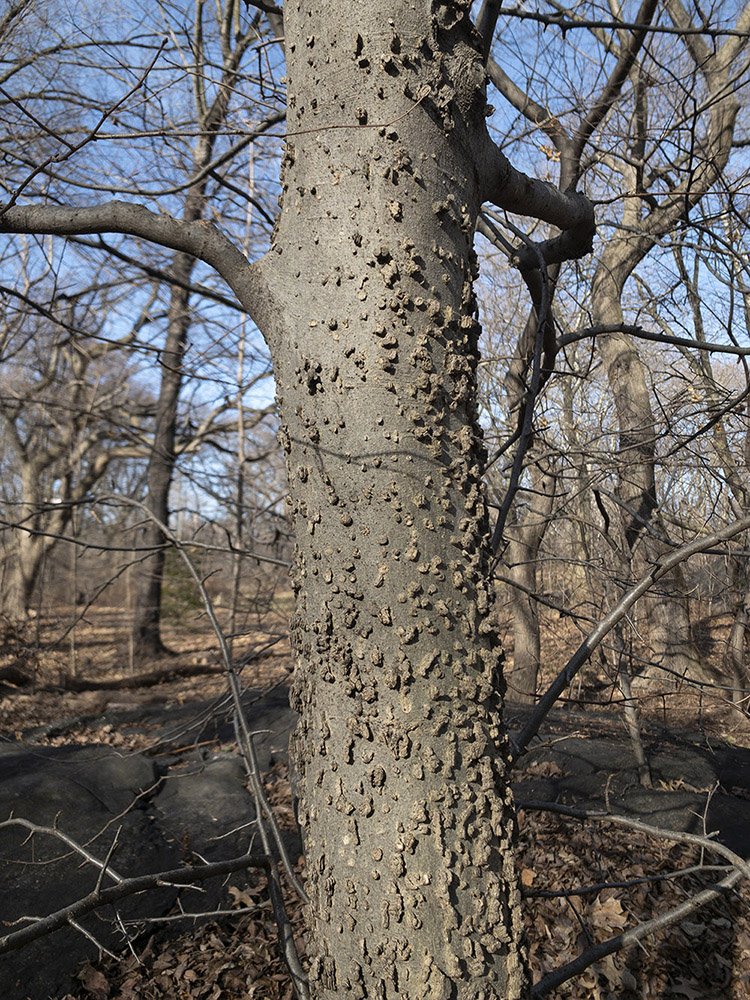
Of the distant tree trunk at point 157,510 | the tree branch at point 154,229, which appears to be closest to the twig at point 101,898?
the tree branch at point 154,229

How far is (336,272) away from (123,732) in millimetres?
7142

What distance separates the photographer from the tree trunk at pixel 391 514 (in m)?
1.19

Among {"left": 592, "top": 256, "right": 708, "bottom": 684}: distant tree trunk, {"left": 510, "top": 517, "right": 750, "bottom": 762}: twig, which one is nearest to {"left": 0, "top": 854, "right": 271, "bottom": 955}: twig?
{"left": 510, "top": 517, "right": 750, "bottom": 762}: twig

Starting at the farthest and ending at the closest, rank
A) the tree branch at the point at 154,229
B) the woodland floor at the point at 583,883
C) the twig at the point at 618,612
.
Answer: the woodland floor at the point at 583,883 → the twig at the point at 618,612 → the tree branch at the point at 154,229

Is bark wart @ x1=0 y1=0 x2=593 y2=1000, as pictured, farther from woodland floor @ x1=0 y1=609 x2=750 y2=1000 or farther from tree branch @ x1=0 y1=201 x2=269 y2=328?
woodland floor @ x1=0 y1=609 x2=750 y2=1000

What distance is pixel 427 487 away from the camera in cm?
130

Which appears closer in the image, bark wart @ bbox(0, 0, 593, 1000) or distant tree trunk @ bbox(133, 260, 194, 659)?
bark wart @ bbox(0, 0, 593, 1000)

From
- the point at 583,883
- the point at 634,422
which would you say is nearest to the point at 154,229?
the point at 583,883

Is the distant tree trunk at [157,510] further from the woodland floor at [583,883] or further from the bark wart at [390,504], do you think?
the bark wart at [390,504]

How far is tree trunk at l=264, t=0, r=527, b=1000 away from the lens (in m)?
1.19

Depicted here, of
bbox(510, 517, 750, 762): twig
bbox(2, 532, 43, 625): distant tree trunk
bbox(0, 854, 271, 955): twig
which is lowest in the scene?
bbox(0, 854, 271, 955): twig

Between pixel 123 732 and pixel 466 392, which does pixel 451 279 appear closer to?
pixel 466 392

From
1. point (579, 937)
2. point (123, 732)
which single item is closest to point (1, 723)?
point (123, 732)

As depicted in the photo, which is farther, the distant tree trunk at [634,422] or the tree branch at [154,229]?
the distant tree trunk at [634,422]
